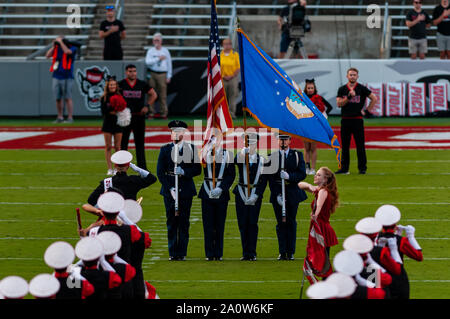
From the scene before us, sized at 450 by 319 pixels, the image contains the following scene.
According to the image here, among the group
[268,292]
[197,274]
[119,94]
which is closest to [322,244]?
[268,292]

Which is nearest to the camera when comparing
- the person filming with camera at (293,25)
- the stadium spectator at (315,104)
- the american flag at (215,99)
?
the american flag at (215,99)

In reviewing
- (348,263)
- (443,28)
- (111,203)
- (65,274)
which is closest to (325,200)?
(111,203)

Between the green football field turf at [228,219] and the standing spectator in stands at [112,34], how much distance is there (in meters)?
5.50

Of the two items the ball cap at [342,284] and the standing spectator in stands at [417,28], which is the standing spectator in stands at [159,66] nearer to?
the standing spectator in stands at [417,28]

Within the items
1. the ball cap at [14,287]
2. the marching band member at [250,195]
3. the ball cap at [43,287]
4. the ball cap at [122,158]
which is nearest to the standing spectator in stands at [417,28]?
the marching band member at [250,195]

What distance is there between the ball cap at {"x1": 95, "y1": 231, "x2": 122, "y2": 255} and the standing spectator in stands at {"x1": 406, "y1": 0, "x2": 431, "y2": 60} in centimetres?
2064

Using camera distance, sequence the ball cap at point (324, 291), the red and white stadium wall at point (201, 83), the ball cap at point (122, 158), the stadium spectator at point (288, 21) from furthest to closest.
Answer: the stadium spectator at point (288, 21), the red and white stadium wall at point (201, 83), the ball cap at point (122, 158), the ball cap at point (324, 291)

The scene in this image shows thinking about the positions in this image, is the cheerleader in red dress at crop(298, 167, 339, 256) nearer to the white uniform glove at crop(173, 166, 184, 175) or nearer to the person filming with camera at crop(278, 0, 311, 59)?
the white uniform glove at crop(173, 166, 184, 175)

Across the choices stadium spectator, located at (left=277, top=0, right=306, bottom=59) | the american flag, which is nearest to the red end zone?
stadium spectator, located at (left=277, top=0, right=306, bottom=59)

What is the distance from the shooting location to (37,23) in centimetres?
3200

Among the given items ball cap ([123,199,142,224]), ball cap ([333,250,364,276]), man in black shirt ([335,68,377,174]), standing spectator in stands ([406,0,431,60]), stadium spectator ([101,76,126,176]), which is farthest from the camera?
standing spectator in stands ([406,0,431,60])

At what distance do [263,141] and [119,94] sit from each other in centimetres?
513

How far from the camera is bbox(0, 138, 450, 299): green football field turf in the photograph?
11.0m

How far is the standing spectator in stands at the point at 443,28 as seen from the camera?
2736 cm
